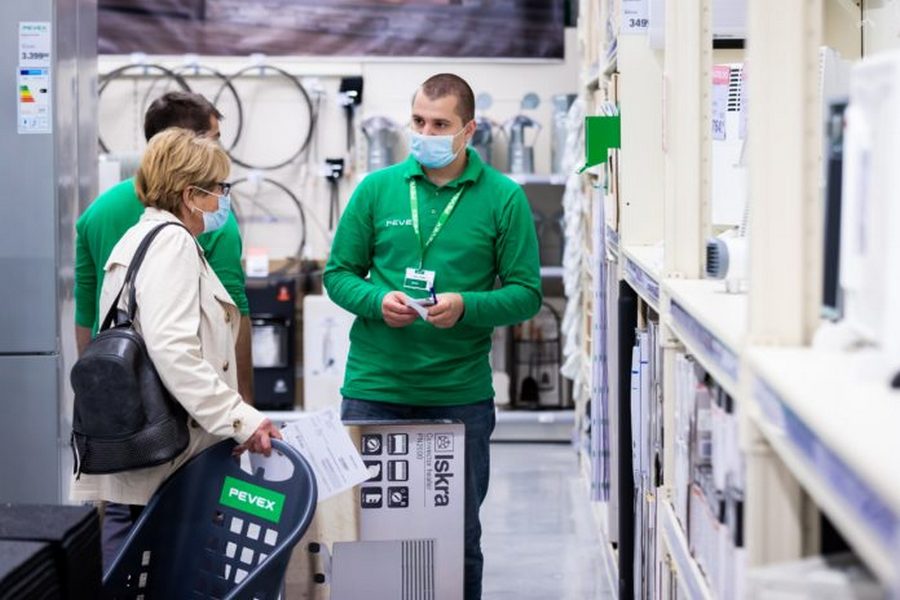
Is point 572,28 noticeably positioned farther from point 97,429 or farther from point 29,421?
point 97,429

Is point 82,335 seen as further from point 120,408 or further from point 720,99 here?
point 720,99

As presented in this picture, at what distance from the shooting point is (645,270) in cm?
331

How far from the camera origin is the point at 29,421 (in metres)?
4.34

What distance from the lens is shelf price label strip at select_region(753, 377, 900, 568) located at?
120 cm

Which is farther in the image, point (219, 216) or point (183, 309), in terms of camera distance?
point (219, 216)

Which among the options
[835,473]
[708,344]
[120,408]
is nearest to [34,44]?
[120,408]

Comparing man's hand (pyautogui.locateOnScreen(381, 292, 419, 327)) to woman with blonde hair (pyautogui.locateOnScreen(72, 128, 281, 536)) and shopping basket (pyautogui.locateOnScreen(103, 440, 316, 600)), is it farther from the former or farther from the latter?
shopping basket (pyautogui.locateOnScreen(103, 440, 316, 600))

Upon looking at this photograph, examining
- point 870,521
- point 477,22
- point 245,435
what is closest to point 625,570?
point 245,435

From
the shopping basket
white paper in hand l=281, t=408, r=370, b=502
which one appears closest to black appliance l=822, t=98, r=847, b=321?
the shopping basket

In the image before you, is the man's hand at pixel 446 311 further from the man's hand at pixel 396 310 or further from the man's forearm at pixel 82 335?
the man's forearm at pixel 82 335

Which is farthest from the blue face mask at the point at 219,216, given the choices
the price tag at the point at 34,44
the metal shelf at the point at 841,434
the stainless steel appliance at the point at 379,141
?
the stainless steel appliance at the point at 379,141

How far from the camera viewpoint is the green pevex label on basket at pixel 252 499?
2889 mm

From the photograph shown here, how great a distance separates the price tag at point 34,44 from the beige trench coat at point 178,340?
4.76 feet

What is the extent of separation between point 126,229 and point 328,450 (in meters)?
1.03
